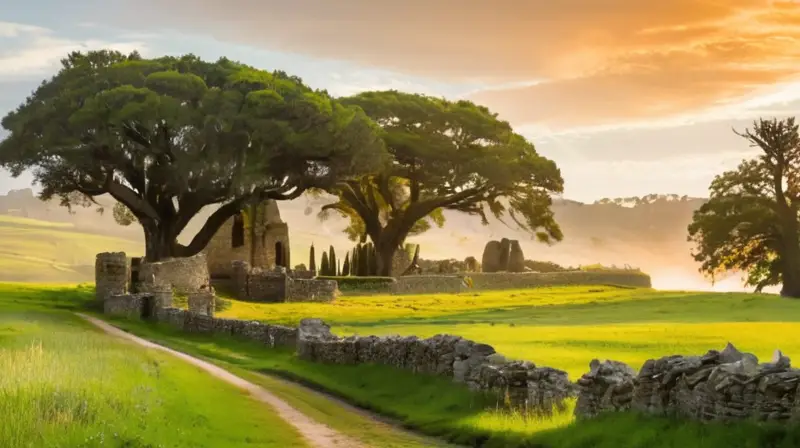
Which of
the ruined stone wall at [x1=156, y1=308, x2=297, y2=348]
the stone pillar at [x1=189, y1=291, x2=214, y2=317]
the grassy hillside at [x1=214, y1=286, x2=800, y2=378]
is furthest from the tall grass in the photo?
the stone pillar at [x1=189, y1=291, x2=214, y2=317]

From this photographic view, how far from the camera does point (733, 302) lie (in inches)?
2175

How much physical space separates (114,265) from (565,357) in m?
37.7

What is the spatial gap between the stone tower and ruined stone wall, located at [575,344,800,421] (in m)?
62.4

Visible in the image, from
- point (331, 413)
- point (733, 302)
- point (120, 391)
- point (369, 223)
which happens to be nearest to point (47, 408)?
point (120, 391)

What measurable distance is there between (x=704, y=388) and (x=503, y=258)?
9107cm

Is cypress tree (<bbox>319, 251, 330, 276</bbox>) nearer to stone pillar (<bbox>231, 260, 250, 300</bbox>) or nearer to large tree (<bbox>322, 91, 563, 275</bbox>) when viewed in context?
large tree (<bbox>322, 91, 563, 275</bbox>)

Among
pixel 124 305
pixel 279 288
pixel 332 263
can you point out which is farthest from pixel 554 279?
pixel 124 305

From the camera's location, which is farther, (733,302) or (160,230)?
(160,230)

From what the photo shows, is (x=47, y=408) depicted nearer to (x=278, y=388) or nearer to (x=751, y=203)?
(x=278, y=388)

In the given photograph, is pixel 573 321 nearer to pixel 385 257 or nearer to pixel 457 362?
pixel 457 362

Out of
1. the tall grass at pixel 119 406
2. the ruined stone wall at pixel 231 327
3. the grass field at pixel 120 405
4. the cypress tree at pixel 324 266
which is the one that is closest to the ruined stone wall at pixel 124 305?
the ruined stone wall at pixel 231 327

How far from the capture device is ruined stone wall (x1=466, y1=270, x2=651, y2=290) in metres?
92.6

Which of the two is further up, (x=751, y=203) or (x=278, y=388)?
(x=751, y=203)

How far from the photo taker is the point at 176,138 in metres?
65.1
